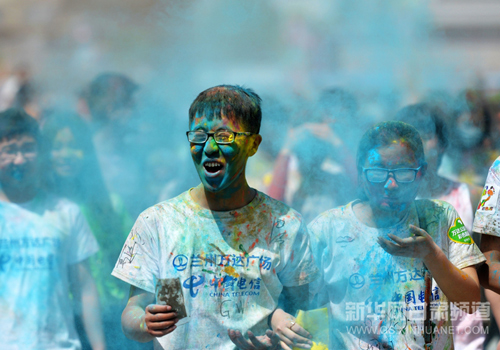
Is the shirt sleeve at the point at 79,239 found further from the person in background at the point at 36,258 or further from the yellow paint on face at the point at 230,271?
the yellow paint on face at the point at 230,271

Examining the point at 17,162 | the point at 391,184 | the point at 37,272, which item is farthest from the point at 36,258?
the point at 391,184

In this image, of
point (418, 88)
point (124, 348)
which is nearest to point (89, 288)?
point (124, 348)

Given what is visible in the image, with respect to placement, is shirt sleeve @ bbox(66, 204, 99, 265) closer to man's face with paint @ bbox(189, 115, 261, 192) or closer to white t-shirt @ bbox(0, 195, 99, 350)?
white t-shirt @ bbox(0, 195, 99, 350)

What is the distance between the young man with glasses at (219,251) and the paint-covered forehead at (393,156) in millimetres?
404

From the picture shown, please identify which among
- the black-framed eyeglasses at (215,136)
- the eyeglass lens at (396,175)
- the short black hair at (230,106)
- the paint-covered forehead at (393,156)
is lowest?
the eyeglass lens at (396,175)

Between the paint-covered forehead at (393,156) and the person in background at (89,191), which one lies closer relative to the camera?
the paint-covered forehead at (393,156)

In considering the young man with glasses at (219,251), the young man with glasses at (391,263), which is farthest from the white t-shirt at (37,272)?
the young man with glasses at (391,263)

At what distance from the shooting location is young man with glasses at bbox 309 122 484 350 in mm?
2201

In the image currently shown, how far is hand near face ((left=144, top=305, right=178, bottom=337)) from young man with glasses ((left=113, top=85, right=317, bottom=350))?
2.2 inches

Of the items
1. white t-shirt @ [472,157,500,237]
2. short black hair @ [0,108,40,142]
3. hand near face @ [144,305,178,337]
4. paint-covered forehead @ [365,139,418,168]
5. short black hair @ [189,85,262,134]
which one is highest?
short black hair @ [0,108,40,142]

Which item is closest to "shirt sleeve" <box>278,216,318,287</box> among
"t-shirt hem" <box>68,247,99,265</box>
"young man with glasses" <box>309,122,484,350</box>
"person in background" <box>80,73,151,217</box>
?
"young man with glasses" <box>309,122,484,350</box>

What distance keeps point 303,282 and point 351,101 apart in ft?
4.62

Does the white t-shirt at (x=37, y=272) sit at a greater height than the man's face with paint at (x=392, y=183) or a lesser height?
lesser

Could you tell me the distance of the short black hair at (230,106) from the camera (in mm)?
2176
